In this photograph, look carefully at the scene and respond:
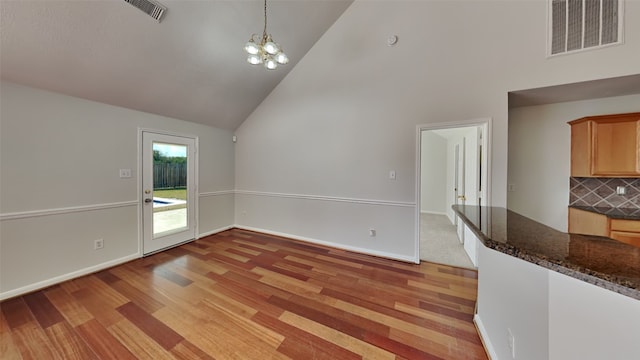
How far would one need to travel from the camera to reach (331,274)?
2723mm

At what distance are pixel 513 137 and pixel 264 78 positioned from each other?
13.4 feet

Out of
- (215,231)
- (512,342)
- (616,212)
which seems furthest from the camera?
(215,231)

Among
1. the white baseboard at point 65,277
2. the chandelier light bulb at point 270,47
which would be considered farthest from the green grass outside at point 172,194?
the chandelier light bulb at point 270,47

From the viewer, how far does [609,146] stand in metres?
2.44

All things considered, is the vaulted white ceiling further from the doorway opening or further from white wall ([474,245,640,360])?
white wall ([474,245,640,360])

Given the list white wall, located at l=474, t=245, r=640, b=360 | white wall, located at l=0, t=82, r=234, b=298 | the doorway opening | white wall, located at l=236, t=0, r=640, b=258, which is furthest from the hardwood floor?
white wall, located at l=236, t=0, r=640, b=258

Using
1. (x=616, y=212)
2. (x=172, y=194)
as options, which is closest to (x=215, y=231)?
(x=172, y=194)

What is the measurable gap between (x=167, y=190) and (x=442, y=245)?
497 cm

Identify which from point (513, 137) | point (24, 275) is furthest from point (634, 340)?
point (24, 275)

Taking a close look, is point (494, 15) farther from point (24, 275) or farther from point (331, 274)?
point (24, 275)

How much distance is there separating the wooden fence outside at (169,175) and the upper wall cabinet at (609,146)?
234 inches

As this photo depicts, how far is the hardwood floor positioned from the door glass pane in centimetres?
77

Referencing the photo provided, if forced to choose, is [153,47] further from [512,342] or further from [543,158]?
[543,158]

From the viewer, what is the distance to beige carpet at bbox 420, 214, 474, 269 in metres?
3.12
